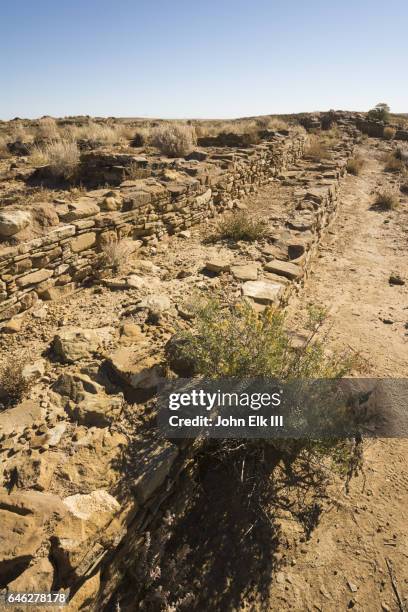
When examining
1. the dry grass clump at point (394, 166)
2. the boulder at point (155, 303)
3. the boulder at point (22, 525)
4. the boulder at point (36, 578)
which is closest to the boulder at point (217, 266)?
the boulder at point (155, 303)

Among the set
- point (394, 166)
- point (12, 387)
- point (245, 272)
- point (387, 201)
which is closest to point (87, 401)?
point (12, 387)

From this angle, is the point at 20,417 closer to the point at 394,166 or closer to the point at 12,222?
the point at 12,222

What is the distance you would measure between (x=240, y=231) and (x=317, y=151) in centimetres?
827

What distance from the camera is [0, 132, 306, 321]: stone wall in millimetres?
3668

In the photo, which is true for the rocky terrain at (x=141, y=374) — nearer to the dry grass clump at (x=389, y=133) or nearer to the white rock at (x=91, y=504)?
the white rock at (x=91, y=504)

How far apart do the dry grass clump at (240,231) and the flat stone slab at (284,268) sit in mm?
768

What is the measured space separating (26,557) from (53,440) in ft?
2.20

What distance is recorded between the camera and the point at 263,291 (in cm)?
405

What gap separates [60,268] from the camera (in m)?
3.97

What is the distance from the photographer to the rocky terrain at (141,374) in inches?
78.7

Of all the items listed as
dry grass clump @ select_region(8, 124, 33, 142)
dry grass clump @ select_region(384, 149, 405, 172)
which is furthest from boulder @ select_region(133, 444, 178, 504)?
dry grass clump @ select_region(384, 149, 405, 172)

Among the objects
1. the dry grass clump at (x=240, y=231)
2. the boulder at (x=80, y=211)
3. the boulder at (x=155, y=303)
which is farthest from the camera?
the dry grass clump at (x=240, y=231)

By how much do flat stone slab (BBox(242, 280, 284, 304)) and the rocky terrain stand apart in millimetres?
21

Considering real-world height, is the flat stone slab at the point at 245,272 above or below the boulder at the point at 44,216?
below
